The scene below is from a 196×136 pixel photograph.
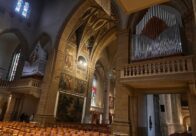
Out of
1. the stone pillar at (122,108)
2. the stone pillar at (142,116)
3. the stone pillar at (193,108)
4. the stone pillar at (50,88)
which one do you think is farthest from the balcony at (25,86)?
the stone pillar at (193,108)

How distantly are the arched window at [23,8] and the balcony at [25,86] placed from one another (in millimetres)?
7386

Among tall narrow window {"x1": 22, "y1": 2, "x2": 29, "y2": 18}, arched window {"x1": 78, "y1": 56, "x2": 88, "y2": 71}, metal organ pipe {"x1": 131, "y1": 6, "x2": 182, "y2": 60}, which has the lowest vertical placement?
metal organ pipe {"x1": 131, "y1": 6, "x2": 182, "y2": 60}

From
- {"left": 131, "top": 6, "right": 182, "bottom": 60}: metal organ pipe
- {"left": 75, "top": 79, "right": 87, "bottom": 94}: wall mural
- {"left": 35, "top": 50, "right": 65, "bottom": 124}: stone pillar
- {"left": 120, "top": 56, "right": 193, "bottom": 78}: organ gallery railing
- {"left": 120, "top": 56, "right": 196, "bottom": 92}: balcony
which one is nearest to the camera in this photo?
{"left": 120, "top": 56, "right": 196, "bottom": 92}: balcony

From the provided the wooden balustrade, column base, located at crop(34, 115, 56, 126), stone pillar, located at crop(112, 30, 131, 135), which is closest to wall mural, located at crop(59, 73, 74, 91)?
column base, located at crop(34, 115, 56, 126)

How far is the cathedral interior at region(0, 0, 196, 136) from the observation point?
23.5ft

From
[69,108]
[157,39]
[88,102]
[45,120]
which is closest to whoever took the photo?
[157,39]

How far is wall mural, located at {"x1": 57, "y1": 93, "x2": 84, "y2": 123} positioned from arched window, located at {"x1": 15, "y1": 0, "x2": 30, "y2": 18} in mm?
9797

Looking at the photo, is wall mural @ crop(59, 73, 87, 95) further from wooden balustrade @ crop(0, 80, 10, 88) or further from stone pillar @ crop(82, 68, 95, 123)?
wooden balustrade @ crop(0, 80, 10, 88)

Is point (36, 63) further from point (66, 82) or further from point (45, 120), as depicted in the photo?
point (45, 120)

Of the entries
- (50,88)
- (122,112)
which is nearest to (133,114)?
(122,112)

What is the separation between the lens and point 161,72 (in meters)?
6.81

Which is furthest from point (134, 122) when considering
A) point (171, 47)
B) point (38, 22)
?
point (38, 22)

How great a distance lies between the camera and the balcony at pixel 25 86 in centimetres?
1321

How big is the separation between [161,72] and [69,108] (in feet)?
33.2
